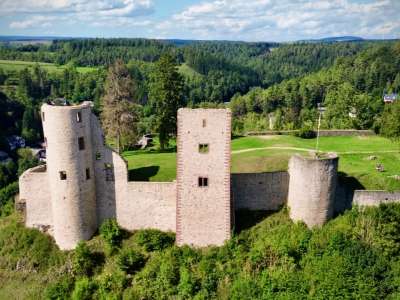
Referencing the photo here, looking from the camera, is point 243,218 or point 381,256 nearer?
point 381,256

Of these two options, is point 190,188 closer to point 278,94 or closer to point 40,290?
point 40,290

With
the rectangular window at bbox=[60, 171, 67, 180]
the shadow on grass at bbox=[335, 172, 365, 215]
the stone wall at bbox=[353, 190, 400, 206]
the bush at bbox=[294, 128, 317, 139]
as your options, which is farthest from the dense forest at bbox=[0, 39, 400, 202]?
the stone wall at bbox=[353, 190, 400, 206]

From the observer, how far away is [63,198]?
89.8 ft

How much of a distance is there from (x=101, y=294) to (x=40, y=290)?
402cm

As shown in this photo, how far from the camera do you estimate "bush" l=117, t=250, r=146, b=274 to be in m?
26.2

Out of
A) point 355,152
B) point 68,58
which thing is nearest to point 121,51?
point 68,58

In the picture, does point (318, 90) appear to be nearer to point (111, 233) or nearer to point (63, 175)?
point (111, 233)

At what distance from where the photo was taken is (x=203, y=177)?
86.6 ft

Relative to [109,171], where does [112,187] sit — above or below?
below

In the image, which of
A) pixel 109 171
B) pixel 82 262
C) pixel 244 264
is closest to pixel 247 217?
pixel 244 264

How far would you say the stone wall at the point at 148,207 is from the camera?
91.6ft

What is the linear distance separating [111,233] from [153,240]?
2868 millimetres

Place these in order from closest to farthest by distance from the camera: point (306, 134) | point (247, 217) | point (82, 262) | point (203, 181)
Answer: point (203, 181) < point (82, 262) < point (247, 217) < point (306, 134)

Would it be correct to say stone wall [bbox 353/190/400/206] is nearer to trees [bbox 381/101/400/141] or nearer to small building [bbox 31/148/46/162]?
trees [bbox 381/101/400/141]
